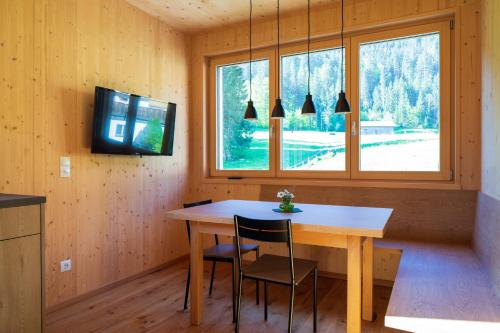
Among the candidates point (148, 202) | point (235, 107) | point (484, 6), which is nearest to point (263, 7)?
point (235, 107)

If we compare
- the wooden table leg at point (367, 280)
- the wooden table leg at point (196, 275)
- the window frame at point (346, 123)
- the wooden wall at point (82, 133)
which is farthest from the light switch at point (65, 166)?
the wooden table leg at point (367, 280)

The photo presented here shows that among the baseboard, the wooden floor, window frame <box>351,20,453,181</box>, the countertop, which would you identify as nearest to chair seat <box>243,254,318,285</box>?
the wooden floor

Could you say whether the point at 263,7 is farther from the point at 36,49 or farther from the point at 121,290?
the point at 121,290

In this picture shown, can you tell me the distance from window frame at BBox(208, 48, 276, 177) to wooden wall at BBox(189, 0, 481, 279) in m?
0.13

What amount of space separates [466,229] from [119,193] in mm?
3305

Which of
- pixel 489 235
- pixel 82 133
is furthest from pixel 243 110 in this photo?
pixel 489 235

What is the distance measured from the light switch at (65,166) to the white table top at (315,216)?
106 cm

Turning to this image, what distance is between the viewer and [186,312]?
287 centimetres

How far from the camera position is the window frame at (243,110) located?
4184mm

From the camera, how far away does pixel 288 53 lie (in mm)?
4098

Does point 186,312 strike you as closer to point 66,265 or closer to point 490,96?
point 66,265

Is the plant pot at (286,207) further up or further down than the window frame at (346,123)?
further down

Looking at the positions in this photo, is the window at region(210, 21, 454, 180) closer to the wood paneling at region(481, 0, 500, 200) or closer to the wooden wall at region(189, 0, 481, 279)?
the wooden wall at region(189, 0, 481, 279)

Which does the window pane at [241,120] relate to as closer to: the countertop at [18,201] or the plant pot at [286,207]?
the plant pot at [286,207]
